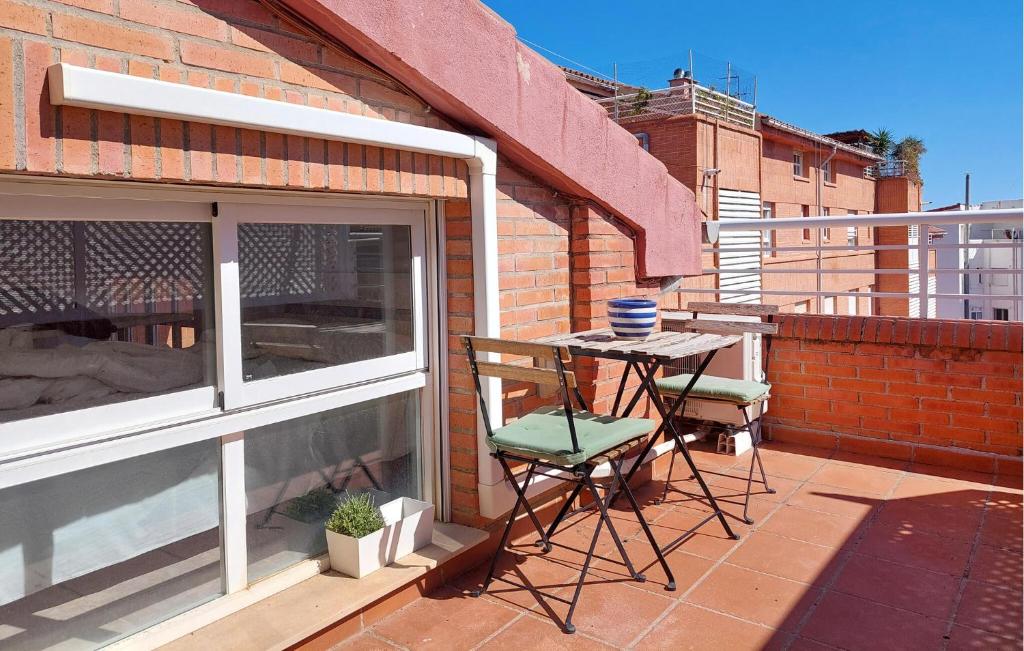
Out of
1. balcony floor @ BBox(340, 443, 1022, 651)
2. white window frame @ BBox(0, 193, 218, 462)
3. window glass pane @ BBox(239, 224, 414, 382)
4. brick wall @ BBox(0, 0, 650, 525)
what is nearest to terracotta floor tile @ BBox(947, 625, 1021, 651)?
balcony floor @ BBox(340, 443, 1022, 651)

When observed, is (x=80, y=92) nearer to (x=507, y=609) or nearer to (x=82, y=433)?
(x=82, y=433)

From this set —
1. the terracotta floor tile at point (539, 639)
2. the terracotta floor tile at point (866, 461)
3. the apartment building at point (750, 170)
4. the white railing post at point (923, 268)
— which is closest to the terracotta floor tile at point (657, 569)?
the terracotta floor tile at point (539, 639)

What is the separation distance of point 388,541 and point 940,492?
3.32 metres

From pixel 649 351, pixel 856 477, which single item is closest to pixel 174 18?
pixel 649 351

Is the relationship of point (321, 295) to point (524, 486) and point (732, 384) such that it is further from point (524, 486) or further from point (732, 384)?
point (732, 384)

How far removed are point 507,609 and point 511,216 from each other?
1767 mm

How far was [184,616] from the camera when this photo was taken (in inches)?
104

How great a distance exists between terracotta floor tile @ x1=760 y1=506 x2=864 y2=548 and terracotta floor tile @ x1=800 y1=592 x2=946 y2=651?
66cm

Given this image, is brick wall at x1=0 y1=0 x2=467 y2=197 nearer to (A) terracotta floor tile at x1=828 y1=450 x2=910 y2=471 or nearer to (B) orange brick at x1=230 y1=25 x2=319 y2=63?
(B) orange brick at x1=230 y1=25 x2=319 y2=63

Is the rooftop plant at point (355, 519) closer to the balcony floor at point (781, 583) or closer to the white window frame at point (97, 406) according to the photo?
the balcony floor at point (781, 583)

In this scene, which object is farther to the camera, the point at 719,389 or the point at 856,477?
the point at 856,477

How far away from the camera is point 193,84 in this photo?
2365mm

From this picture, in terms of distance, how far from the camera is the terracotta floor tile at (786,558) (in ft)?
11.3

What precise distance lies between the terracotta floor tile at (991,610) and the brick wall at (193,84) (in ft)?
9.16
